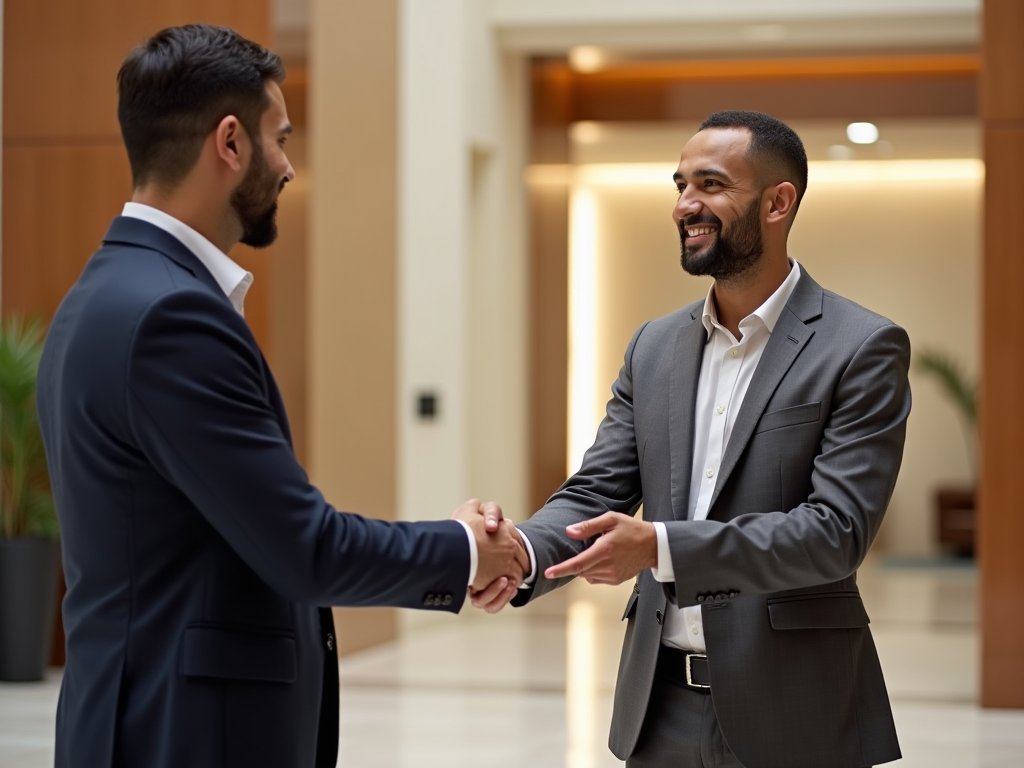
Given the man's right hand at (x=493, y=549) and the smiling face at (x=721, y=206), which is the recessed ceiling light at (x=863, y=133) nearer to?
the smiling face at (x=721, y=206)

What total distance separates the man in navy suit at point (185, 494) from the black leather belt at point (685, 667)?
0.62m

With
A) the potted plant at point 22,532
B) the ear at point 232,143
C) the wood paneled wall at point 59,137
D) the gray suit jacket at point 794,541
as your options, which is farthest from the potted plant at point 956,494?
the ear at point 232,143

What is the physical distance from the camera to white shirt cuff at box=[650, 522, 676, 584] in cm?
231

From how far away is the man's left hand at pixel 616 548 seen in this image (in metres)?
2.32

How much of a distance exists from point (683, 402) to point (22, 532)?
5.17m

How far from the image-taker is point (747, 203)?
8.55 ft

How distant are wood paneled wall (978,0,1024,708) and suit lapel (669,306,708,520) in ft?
13.6

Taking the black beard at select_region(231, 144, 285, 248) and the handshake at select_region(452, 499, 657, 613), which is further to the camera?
the handshake at select_region(452, 499, 657, 613)

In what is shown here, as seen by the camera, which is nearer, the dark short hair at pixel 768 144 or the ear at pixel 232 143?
the ear at pixel 232 143

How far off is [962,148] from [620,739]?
1187 centimetres

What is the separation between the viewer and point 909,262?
1462cm

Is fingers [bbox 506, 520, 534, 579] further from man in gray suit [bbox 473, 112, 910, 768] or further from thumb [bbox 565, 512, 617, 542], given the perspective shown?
thumb [bbox 565, 512, 617, 542]

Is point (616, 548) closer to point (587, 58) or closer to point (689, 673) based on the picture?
point (689, 673)

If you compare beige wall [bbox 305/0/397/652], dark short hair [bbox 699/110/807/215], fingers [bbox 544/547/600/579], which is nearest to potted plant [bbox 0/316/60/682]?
beige wall [bbox 305/0/397/652]
